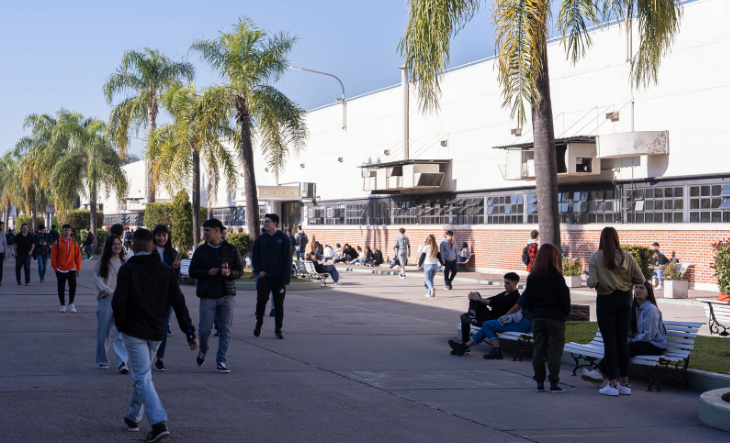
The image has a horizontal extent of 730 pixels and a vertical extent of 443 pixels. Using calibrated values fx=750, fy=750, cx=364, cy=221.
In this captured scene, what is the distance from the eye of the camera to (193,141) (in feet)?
93.1

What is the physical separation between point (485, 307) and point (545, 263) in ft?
10.0

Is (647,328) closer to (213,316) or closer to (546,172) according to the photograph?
(546,172)

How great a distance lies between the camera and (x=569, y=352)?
997cm

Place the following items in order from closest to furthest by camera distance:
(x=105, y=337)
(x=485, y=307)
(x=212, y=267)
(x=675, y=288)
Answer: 1. (x=105, y=337)
2. (x=212, y=267)
3. (x=485, y=307)
4. (x=675, y=288)

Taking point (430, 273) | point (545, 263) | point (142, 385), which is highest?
point (545, 263)

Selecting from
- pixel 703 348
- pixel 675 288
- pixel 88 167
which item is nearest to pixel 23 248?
pixel 675 288

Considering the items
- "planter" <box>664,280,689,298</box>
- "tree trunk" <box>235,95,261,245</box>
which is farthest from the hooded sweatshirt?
"tree trunk" <box>235,95,261,245</box>

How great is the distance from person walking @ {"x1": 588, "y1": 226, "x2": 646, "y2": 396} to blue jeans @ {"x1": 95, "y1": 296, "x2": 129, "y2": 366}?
5.39 m

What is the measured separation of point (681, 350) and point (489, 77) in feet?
74.4

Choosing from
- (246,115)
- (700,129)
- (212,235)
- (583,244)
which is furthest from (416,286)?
(212,235)

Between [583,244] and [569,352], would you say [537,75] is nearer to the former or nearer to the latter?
[569,352]

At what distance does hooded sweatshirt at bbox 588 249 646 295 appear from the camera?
810cm

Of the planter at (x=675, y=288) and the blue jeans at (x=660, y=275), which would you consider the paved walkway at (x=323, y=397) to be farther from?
the blue jeans at (x=660, y=275)

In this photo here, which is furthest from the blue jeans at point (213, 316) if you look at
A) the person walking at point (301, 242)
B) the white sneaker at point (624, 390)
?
the person walking at point (301, 242)
